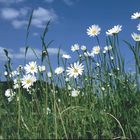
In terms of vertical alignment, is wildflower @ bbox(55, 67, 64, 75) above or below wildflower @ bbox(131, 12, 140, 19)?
below

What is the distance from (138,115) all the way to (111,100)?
1.87ft

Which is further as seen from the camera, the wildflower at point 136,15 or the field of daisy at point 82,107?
the wildflower at point 136,15

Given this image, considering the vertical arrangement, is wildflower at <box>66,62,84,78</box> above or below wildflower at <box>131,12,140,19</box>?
below

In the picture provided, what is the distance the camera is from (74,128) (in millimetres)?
4652

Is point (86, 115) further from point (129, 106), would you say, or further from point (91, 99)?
point (91, 99)

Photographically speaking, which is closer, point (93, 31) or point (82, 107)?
point (82, 107)

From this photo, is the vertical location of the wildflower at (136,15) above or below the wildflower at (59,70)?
above

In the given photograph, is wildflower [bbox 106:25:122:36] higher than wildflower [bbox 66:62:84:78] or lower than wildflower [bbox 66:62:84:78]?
higher

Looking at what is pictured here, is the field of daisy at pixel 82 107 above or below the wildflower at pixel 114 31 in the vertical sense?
below

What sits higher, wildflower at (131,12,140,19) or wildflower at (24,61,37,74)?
wildflower at (131,12,140,19)

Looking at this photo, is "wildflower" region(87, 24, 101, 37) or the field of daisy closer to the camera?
the field of daisy

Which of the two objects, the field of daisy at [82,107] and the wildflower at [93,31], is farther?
the wildflower at [93,31]

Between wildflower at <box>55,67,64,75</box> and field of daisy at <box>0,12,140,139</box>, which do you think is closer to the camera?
field of daisy at <box>0,12,140,139</box>

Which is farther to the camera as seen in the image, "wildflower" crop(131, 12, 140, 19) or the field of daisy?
"wildflower" crop(131, 12, 140, 19)
